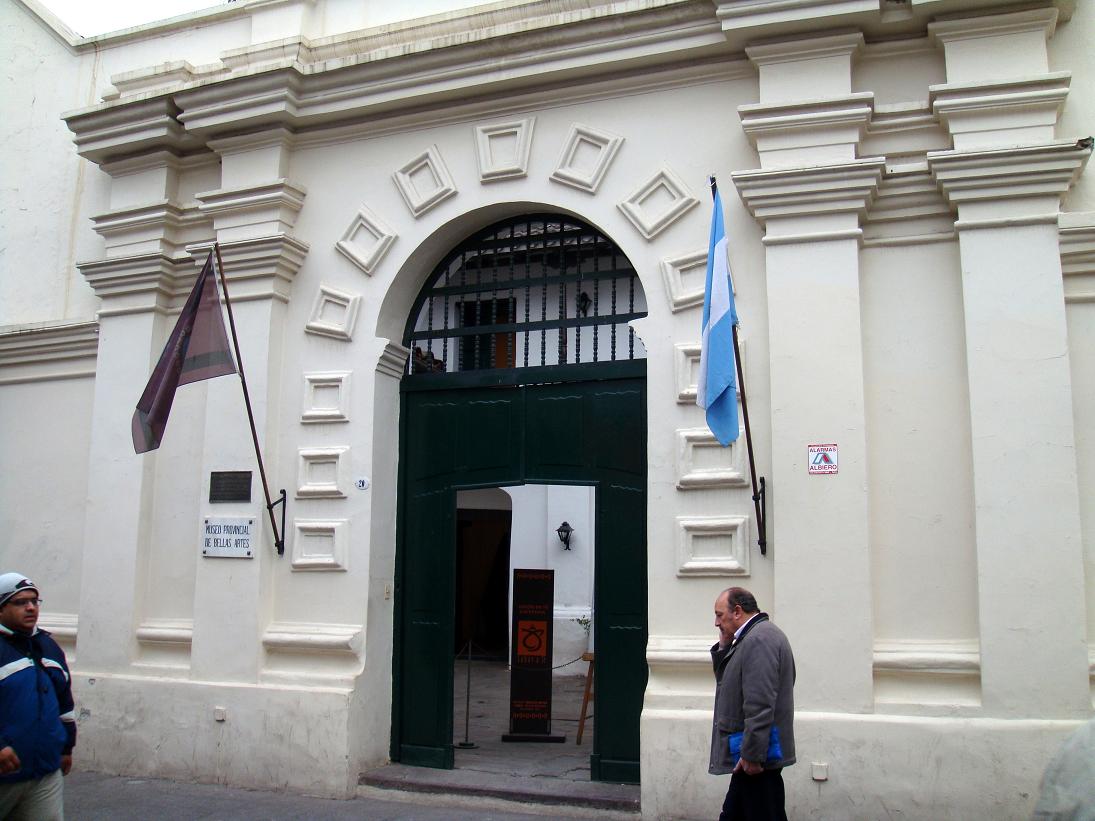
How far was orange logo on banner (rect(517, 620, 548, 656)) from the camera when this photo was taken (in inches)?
386

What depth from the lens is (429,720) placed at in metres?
8.38

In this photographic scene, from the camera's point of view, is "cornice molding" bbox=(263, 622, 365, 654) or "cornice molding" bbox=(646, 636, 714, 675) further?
"cornice molding" bbox=(263, 622, 365, 654)

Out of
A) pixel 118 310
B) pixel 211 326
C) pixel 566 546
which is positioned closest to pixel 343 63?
pixel 211 326

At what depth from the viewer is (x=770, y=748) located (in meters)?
5.21

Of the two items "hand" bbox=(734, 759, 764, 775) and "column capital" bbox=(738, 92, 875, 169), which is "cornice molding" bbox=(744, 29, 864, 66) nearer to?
"column capital" bbox=(738, 92, 875, 169)

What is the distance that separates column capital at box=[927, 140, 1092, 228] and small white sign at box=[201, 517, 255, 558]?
5693 mm

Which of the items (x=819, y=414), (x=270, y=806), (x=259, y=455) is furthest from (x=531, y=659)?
(x=819, y=414)

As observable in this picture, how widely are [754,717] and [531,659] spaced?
477cm

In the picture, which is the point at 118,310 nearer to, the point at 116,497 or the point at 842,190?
the point at 116,497

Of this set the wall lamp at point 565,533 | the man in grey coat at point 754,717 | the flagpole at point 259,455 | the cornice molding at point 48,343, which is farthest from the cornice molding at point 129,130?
the wall lamp at point 565,533

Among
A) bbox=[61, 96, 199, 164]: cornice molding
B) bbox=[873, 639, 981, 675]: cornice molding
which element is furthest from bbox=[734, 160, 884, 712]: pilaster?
bbox=[61, 96, 199, 164]: cornice molding

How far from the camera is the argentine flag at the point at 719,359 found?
6.49 meters

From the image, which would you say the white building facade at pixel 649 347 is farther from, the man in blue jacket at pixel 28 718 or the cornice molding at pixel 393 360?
the man in blue jacket at pixel 28 718

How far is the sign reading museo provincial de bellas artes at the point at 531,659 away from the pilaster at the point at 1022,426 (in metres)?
4.20
